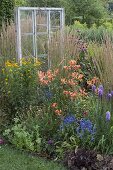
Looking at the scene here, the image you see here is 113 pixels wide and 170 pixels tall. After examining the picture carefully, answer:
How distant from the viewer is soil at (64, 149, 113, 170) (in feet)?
14.0

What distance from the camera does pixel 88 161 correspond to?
4.34 m

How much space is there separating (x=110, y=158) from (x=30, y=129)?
1.20m

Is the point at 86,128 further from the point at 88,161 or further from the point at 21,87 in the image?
the point at 21,87

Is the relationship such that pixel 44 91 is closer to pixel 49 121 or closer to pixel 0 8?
pixel 49 121

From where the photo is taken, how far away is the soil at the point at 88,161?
14.0 ft

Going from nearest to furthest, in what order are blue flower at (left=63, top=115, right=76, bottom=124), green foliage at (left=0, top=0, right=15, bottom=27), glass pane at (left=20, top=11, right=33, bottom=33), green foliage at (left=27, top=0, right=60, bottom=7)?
blue flower at (left=63, top=115, right=76, bottom=124), glass pane at (left=20, top=11, right=33, bottom=33), green foliage at (left=0, top=0, right=15, bottom=27), green foliage at (left=27, top=0, right=60, bottom=7)

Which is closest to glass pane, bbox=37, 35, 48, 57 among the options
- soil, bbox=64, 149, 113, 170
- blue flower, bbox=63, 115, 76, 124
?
blue flower, bbox=63, 115, 76, 124

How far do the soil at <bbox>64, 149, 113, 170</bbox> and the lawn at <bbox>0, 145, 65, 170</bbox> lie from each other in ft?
0.44

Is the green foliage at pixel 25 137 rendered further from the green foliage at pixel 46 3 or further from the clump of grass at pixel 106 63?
the green foliage at pixel 46 3

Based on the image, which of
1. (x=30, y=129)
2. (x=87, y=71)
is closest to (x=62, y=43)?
(x=87, y=71)

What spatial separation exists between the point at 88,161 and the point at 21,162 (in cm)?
80

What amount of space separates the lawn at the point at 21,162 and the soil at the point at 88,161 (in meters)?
0.14

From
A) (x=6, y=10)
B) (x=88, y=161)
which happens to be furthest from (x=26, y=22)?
(x=88, y=161)

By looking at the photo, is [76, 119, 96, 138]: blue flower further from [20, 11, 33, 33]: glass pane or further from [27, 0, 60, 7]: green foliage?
[27, 0, 60, 7]: green foliage
